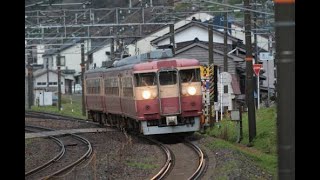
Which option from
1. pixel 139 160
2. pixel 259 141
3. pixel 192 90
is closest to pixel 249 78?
pixel 192 90

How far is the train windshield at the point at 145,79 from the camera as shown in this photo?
17.5 m

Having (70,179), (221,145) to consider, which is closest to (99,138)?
(221,145)

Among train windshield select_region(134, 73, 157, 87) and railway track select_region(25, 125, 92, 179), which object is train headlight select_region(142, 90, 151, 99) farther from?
railway track select_region(25, 125, 92, 179)

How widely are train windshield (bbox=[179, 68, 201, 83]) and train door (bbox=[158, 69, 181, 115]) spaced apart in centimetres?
23

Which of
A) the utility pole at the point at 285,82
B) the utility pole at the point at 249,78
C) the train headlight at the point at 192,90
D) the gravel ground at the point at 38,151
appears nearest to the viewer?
the utility pole at the point at 285,82

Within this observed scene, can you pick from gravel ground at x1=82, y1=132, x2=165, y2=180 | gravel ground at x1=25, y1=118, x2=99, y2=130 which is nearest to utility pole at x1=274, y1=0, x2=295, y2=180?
gravel ground at x1=82, y1=132, x2=165, y2=180

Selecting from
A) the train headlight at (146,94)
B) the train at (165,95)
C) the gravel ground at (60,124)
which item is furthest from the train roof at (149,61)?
the gravel ground at (60,124)

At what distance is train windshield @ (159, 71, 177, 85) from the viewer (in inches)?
692

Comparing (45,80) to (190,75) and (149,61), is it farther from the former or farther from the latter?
(190,75)

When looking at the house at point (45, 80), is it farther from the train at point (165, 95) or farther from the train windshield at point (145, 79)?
the train windshield at point (145, 79)

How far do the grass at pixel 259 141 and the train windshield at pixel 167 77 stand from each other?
2342 mm
